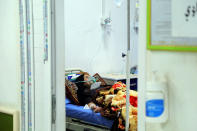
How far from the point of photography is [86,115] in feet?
9.54

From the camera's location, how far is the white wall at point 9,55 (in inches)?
75.9

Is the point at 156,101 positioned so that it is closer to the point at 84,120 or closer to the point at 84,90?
the point at 84,120

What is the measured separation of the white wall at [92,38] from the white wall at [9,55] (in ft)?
5.72

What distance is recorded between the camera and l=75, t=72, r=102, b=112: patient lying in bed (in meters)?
3.21

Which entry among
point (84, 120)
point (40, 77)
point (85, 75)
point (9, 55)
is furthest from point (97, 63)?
point (40, 77)

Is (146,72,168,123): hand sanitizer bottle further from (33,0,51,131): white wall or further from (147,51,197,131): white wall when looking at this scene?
(33,0,51,131): white wall

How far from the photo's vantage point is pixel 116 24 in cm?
484

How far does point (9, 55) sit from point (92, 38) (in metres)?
2.36

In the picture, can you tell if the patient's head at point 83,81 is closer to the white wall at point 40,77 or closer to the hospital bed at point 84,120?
the hospital bed at point 84,120

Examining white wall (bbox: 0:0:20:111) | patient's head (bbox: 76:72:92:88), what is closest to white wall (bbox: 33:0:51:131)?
white wall (bbox: 0:0:20:111)

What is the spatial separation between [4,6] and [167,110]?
162cm

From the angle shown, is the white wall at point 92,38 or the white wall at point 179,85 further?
the white wall at point 92,38

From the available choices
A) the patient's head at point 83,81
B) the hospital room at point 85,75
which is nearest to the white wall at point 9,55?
the hospital room at point 85,75

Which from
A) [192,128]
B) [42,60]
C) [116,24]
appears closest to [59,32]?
[42,60]
